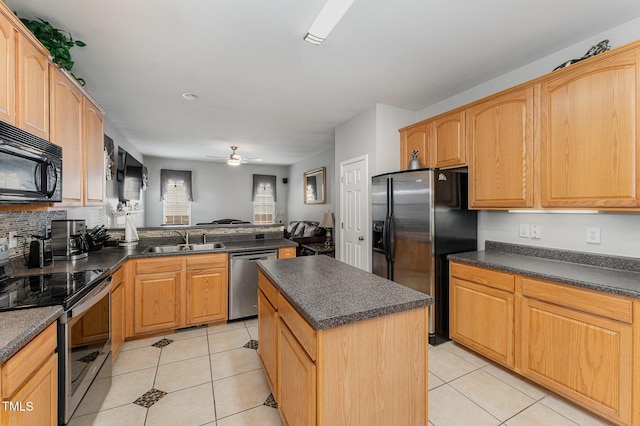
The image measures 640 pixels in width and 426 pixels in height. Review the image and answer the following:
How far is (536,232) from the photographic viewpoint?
247cm

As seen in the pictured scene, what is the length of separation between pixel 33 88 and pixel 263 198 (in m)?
7.07

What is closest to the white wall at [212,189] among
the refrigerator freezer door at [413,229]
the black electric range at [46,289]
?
the black electric range at [46,289]

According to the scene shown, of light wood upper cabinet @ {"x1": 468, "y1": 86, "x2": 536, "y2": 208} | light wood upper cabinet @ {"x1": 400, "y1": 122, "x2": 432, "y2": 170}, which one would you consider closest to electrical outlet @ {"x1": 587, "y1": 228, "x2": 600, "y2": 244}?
light wood upper cabinet @ {"x1": 468, "y1": 86, "x2": 536, "y2": 208}

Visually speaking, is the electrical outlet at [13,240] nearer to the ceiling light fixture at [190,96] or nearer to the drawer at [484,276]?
the ceiling light fixture at [190,96]

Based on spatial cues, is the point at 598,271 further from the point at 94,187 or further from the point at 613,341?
the point at 94,187

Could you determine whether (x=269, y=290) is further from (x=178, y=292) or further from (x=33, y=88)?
(x=33, y=88)

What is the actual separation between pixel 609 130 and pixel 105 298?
11.7 feet

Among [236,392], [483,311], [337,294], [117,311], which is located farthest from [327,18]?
[117,311]

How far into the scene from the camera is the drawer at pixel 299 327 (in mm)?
1184

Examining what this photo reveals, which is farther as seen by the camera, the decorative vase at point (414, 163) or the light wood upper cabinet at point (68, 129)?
the decorative vase at point (414, 163)

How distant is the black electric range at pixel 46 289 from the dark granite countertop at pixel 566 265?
2.74 m

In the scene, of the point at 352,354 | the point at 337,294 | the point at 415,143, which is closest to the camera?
the point at 352,354

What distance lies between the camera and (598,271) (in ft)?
6.42

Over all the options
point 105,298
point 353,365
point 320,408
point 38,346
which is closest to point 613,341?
point 353,365
